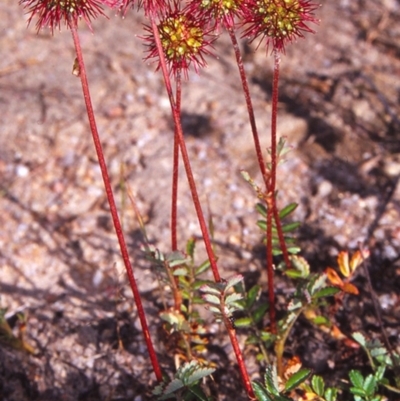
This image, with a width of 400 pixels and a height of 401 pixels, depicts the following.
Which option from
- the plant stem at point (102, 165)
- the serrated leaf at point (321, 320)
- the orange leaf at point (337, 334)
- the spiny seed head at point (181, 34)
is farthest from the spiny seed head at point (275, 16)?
the orange leaf at point (337, 334)

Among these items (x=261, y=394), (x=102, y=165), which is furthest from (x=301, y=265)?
(x=102, y=165)

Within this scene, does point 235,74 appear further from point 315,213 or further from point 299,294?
point 299,294

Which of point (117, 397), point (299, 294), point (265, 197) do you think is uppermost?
point (265, 197)

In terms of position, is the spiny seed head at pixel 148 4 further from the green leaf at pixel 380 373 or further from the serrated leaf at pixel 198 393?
the green leaf at pixel 380 373

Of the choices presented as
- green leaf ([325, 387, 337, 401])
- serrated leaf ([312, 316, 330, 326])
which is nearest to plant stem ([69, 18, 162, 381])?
green leaf ([325, 387, 337, 401])

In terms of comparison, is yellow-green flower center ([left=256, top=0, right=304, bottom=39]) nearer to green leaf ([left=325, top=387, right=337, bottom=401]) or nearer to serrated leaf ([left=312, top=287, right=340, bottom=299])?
serrated leaf ([left=312, top=287, right=340, bottom=299])

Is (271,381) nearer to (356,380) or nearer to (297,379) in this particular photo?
Answer: (297,379)

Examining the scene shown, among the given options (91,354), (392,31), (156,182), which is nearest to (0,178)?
(156,182)
